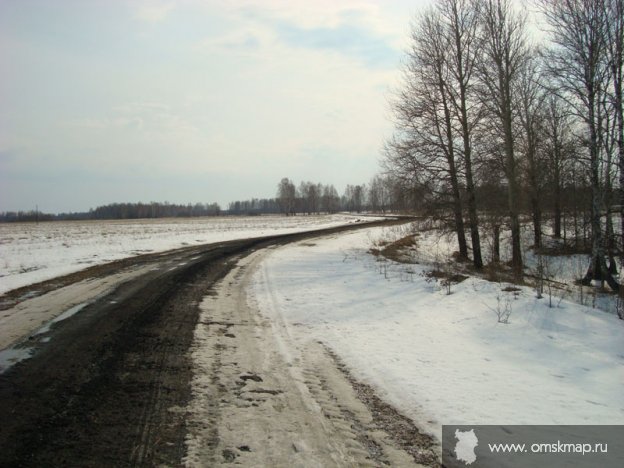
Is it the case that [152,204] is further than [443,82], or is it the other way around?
[152,204]

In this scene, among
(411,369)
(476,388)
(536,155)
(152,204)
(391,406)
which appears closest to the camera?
(391,406)

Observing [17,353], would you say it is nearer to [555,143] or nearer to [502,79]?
[502,79]

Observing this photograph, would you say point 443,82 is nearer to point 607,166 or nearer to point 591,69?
point 591,69

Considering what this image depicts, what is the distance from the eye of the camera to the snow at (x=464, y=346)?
15.1ft

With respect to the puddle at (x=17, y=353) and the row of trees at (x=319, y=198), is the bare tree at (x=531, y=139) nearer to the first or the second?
the puddle at (x=17, y=353)

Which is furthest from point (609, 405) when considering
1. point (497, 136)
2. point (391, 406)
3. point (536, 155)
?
point (536, 155)

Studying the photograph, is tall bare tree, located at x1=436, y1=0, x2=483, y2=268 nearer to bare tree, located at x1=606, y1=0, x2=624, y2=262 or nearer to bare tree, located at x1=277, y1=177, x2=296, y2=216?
bare tree, located at x1=606, y1=0, x2=624, y2=262

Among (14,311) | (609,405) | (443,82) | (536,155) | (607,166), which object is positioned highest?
(443,82)

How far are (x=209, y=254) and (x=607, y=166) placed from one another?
56.0 ft

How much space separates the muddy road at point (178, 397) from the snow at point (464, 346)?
0.63m

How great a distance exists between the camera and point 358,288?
11.5 metres

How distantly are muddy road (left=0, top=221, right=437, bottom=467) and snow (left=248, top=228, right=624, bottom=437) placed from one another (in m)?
0.63

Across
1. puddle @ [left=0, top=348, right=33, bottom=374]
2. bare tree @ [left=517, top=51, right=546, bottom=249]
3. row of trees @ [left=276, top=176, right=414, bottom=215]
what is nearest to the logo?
puddle @ [left=0, top=348, right=33, bottom=374]

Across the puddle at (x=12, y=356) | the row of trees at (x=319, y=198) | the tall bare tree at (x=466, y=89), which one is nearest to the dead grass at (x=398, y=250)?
the tall bare tree at (x=466, y=89)
